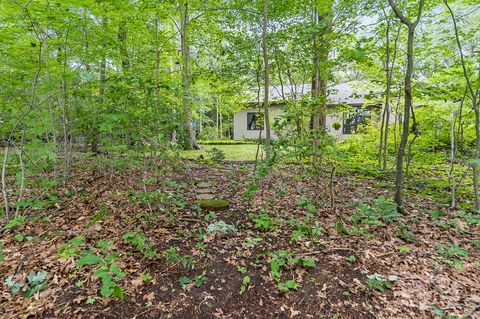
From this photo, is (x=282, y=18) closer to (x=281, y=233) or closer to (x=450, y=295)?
(x=281, y=233)

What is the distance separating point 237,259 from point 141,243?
113 centimetres

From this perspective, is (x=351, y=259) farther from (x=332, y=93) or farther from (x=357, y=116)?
(x=357, y=116)

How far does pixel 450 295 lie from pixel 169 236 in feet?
10.0

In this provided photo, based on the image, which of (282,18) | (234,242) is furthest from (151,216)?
(282,18)

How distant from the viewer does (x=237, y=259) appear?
113 inches

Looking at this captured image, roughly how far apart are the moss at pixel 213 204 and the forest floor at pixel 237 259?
136 millimetres

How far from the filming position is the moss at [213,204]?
3949 mm

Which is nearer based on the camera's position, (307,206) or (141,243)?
(141,243)

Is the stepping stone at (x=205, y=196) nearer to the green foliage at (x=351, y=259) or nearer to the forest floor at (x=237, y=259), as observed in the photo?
the forest floor at (x=237, y=259)

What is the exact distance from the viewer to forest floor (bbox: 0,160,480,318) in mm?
2270

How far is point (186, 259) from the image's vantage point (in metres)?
2.82

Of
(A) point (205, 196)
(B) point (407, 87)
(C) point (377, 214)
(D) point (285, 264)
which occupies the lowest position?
(D) point (285, 264)

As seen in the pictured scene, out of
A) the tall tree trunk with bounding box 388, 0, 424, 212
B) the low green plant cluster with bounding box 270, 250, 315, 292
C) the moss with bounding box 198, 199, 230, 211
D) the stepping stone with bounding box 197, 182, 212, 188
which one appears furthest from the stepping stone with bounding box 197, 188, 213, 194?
the tall tree trunk with bounding box 388, 0, 424, 212

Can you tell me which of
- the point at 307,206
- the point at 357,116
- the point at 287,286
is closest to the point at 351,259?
the point at 287,286
